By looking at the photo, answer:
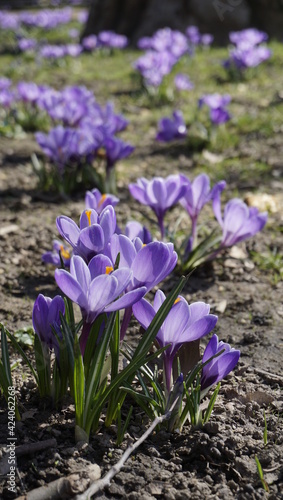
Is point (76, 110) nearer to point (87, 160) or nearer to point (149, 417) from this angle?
point (87, 160)

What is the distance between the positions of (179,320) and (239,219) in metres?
0.96

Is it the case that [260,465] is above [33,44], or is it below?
below

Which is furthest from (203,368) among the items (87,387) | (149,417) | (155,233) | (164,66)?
(164,66)

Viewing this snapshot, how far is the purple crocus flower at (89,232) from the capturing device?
4.81ft


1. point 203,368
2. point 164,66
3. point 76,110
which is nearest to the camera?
point 203,368

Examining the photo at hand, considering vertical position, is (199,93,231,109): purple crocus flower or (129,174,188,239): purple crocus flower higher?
(199,93,231,109): purple crocus flower

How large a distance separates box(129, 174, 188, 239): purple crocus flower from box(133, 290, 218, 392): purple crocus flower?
857 millimetres

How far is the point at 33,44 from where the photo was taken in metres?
8.60

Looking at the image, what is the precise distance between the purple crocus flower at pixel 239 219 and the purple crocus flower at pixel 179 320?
891 millimetres

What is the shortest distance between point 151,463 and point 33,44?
816cm

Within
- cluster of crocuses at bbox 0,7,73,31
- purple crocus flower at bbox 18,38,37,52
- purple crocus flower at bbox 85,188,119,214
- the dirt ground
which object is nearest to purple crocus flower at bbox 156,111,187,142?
the dirt ground

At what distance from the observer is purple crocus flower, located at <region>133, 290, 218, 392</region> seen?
1.46 m

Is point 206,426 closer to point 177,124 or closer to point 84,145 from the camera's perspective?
point 84,145

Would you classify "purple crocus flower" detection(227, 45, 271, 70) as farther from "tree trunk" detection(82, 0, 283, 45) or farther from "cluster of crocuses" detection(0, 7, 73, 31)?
"cluster of crocuses" detection(0, 7, 73, 31)
